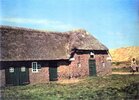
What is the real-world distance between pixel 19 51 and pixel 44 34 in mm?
1756

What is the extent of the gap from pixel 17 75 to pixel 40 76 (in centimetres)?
116

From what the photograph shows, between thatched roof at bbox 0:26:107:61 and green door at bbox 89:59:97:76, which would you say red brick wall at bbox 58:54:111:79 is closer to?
green door at bbox 89:59:97:76

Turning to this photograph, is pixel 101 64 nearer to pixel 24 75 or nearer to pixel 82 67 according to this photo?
pixel 82 67

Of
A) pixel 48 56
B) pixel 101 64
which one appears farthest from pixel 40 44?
pixel 101 64

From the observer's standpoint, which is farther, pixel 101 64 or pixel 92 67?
pixel 101 64

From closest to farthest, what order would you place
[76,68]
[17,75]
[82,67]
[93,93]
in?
[93,93] → [17,75] → [76,68] → [82,67]

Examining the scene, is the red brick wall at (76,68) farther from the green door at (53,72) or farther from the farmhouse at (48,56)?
the green door at (53,72)

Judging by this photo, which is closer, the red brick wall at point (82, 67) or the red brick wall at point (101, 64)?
the red brick wall at point (82, 67)

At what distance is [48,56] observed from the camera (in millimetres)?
13102

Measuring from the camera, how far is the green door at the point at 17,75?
11.2 meters

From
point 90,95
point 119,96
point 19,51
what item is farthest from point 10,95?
point 19,51

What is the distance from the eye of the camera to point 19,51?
12039mm

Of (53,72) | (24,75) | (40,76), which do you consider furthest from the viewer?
(53,72)

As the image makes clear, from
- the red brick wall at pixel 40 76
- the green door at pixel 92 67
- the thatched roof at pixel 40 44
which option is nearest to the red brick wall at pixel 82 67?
the green door at pixel 92 67
